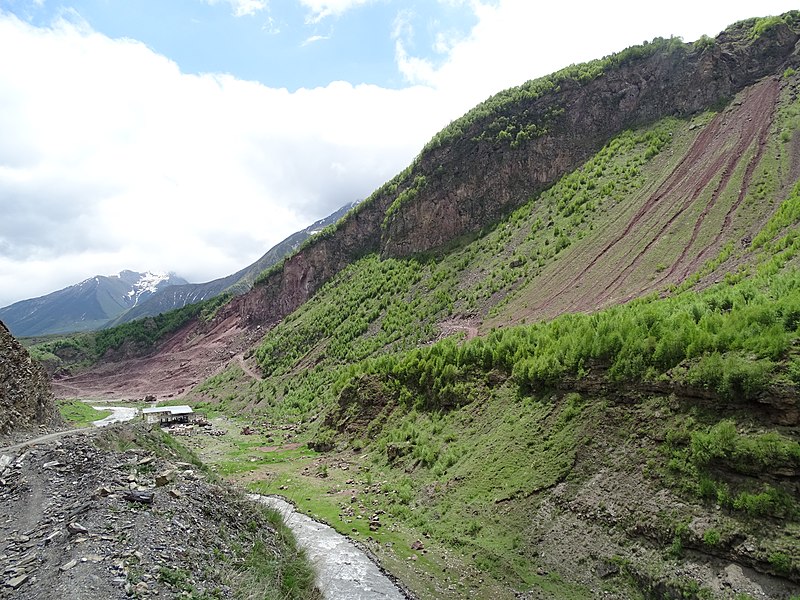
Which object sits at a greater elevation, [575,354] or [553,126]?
[553,126]

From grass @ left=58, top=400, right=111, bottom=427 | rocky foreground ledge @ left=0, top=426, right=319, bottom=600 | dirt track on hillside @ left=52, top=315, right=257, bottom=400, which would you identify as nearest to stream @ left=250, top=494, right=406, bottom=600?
rocky foreground ledge @ left=0, top=426, right=319, bottom=600

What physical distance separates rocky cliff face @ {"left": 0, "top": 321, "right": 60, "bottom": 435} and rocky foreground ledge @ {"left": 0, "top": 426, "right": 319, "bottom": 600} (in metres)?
4.99

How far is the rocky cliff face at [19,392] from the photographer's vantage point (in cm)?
1961

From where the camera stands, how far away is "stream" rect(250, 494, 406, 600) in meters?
15.7

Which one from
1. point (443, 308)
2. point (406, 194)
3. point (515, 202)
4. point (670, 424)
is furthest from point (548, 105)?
point (670, 424)

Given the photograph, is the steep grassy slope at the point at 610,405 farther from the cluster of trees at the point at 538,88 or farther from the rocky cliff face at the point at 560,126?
the cluster of trees at the point at 538,88

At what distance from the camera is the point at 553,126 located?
59156 millimetres

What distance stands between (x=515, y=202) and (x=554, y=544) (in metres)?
47.5

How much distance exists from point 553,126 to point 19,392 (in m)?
59.2

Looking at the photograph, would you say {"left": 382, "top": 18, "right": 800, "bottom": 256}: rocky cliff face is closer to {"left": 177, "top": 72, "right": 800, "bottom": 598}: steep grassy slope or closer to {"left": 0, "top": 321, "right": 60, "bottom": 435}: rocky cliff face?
{"left": 177, "top": 72, "right": 800, "bottom": 598}: steep grassy slope

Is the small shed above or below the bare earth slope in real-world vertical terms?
below

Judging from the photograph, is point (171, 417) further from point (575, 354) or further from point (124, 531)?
point (575, 354)

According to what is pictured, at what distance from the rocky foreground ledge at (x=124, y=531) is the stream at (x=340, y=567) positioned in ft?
4.24

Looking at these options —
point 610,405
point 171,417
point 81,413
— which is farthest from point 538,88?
point 81,413
